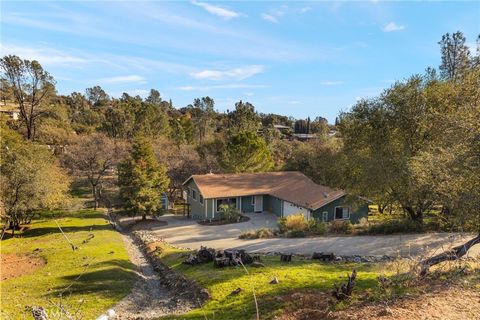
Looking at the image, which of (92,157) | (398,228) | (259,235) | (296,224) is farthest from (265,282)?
(92,157)

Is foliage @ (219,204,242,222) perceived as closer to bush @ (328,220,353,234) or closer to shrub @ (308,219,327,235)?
shrub @ (308,219,327,235)

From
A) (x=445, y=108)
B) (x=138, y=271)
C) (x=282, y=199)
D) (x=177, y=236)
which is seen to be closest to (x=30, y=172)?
(x=177, y=236)

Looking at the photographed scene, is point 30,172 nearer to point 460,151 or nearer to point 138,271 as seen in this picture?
point 138,271

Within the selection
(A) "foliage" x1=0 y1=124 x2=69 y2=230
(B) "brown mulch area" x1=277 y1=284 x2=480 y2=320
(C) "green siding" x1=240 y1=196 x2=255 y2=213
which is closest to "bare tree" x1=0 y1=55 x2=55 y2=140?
(A) "foliage" x1=0 y1=124 x2=69 y2=230

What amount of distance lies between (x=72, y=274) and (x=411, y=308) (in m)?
15.1

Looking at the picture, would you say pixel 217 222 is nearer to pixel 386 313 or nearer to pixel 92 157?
pixel 92 157

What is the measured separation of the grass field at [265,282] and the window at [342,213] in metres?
13.9

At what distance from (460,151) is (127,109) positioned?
56.0m

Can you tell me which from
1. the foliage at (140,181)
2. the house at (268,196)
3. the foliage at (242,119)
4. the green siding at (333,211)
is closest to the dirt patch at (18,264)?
the foliage at (140,181)

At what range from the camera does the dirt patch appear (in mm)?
17109

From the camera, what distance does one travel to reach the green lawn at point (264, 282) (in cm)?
977

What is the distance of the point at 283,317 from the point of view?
8250mm

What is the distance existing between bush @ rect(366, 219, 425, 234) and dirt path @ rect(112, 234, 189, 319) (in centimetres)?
1438

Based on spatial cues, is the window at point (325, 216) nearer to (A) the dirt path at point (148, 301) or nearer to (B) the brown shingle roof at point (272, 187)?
(B) the brown shingle roof at point (272, 187)
